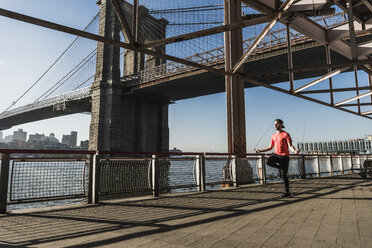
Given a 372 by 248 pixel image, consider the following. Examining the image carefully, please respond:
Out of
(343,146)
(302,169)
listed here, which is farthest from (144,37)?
(343,146)

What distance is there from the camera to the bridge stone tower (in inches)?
1383

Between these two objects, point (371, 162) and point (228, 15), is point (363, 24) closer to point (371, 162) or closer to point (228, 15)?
point (228, 15)

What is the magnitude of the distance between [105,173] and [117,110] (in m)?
31.8

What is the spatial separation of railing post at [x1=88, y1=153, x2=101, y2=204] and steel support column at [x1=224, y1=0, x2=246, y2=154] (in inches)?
193

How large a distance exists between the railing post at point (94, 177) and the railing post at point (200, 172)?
249 centimetres

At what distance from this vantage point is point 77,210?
3.93 meters

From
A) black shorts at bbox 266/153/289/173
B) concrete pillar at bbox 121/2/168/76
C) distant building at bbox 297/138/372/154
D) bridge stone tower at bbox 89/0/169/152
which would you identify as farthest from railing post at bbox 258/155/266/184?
distant building at bbox 297/138/372/154

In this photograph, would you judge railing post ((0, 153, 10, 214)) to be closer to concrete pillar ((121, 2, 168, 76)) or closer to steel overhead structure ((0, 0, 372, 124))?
steel overhead structure ((0, 0, 372, 124))

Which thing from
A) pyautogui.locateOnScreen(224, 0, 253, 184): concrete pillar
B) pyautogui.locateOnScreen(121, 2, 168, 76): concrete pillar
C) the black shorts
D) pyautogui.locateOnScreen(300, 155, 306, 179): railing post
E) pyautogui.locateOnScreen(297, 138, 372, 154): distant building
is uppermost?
pyautogui.locateOnScreen(121, 2, 168, 76): concrete pillar

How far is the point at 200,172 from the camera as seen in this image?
253 inches

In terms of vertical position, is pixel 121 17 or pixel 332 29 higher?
pixel 332 29

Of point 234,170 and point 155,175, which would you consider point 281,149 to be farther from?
point 155,175

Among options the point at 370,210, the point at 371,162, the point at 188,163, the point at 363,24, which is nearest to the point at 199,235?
the point at 370,210

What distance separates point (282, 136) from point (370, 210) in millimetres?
2001
